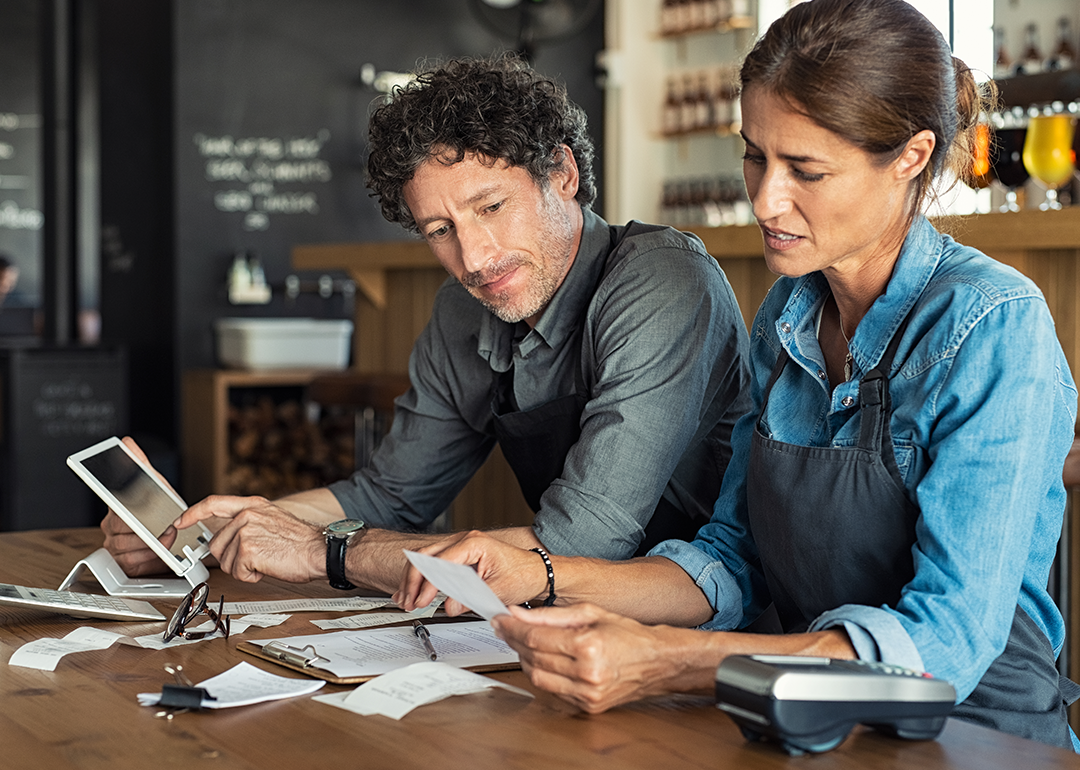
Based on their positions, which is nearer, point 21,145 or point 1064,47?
point 1064,47

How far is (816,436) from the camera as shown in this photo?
4.47 feet

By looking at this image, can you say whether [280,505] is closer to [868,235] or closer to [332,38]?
[868,235]

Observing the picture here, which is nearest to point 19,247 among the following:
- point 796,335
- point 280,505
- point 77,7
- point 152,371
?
point 77,7

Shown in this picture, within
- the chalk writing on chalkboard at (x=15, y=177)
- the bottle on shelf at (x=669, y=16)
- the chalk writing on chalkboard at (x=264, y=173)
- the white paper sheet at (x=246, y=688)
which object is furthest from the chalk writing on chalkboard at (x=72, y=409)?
the white paper sheet at (x=246, y=688)

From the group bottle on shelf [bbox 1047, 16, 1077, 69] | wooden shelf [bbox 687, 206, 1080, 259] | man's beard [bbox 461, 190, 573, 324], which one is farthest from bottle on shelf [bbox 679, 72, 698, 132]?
man's beard [bbox 461, 190, 573, 324]

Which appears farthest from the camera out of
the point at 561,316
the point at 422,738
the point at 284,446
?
the point at 284,446

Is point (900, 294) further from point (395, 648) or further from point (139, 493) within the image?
point (139, 493)

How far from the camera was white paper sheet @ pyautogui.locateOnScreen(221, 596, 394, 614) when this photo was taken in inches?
60.6

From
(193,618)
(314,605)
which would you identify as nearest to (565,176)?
(314,605)

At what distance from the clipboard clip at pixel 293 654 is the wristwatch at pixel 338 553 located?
30 cm

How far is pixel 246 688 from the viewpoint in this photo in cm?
117

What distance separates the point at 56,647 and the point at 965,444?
38.1 inches

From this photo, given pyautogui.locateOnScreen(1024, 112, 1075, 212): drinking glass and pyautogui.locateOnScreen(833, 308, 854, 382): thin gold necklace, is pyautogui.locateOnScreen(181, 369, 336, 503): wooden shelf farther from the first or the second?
pyautogui.locateOnScreen(833, 308, 854, 382): thin gold necklace

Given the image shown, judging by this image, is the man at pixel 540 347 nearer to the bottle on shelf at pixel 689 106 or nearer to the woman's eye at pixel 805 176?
the woman's eye at pixel 805 176
